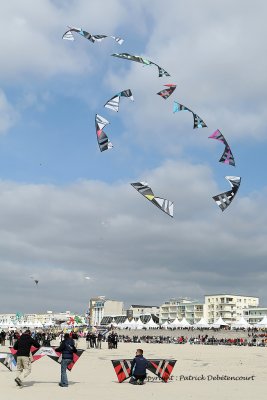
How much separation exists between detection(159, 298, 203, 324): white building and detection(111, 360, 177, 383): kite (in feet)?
542

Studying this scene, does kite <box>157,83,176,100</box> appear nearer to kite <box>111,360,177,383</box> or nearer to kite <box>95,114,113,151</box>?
kite <box>95,114,113,151</box>

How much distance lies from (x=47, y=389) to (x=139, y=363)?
7.18 ft

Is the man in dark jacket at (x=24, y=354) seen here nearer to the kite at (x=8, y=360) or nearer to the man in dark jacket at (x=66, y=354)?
the man in dark jacket at (x=66, y=354)

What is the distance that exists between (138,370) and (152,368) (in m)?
0.64

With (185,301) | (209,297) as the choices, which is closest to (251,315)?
(209,297)

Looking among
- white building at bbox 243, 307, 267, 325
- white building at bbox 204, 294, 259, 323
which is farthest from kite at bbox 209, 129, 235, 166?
white building at bbox 204, 294, 259, 323

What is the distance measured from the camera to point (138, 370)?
12.2 m

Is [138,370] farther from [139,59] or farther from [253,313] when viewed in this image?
[253,313]

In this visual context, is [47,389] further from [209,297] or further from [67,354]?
[209,297]

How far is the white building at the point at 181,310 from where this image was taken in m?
178

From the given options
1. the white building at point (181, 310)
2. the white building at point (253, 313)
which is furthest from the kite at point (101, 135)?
the white building at point (181, 310)

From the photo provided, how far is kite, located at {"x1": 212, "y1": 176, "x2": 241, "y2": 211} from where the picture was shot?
49.1ft

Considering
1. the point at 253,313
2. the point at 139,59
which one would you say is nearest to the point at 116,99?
the point at 139,59

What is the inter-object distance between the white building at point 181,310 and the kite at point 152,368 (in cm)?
16529
